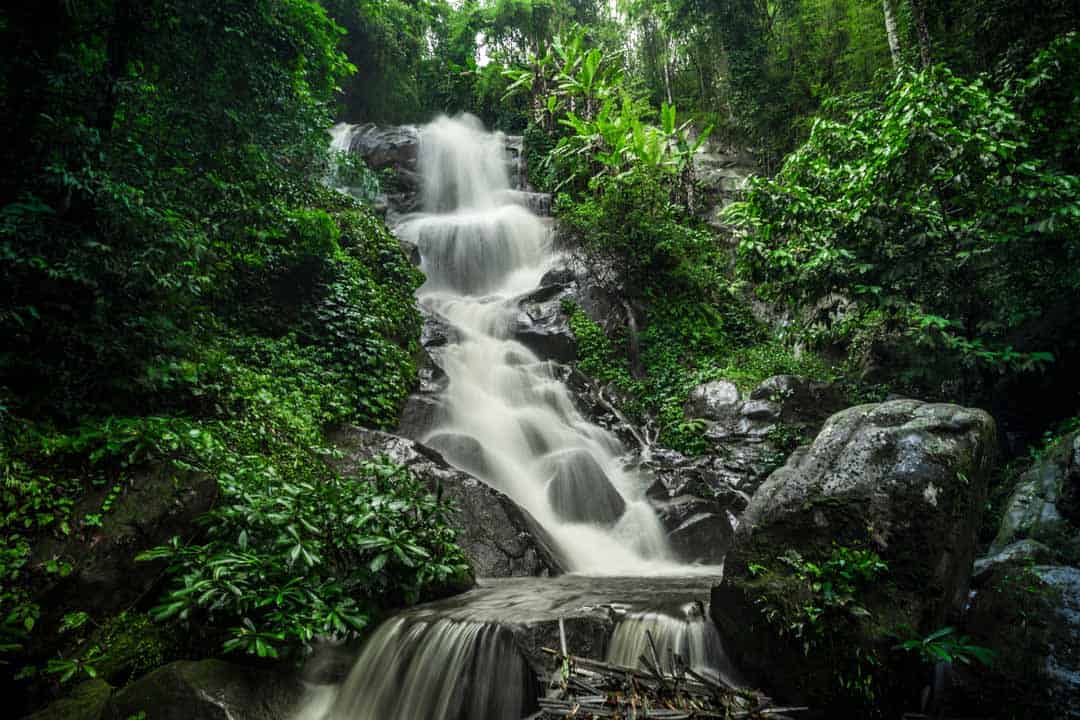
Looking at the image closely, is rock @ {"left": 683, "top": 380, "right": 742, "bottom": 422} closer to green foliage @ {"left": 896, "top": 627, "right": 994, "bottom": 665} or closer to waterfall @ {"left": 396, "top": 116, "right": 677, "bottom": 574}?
waterfall @ {"left": 396, "top": 116, "right": 677, "bottom": 574}

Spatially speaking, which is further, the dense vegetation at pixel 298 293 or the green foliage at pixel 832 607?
the dense vegetation at pixel 298 293

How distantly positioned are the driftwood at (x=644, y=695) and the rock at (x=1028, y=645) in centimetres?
130

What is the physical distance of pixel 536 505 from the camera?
7965 mm

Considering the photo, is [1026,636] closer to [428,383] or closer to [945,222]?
[945,222]

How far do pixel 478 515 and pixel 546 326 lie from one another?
6504 mm

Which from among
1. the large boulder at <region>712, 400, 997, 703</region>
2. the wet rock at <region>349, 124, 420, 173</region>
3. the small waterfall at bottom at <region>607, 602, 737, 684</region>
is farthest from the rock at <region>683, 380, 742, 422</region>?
the wet rock at <region>349, 124, 420, 173</region>

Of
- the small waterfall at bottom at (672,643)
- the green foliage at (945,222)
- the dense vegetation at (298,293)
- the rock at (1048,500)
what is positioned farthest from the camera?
the green foliage at (945,222)

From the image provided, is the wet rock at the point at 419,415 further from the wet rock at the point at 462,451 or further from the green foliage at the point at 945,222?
the green foliage at the point at 945,222

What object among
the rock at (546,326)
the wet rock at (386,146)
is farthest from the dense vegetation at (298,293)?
the wet rock at (386,146)

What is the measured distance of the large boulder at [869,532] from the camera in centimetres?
334

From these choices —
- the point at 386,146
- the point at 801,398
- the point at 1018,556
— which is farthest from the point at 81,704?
the point at 386,146

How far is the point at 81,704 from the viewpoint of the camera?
324cm

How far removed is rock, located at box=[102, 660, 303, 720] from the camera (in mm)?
3146

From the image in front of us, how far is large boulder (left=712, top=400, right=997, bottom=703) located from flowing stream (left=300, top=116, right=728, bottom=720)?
475 mm
